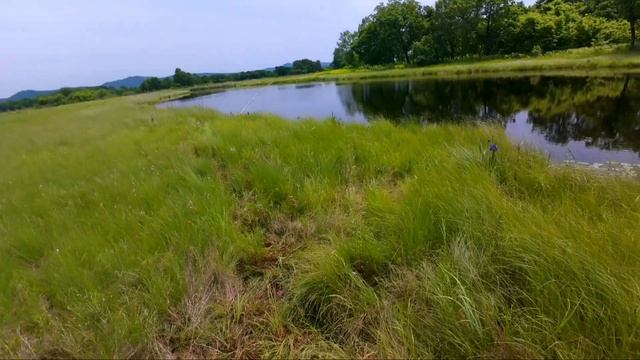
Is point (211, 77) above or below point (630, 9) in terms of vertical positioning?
above

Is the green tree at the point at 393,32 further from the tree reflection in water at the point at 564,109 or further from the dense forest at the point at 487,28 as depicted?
the tree reflection in water at the point at 564,109

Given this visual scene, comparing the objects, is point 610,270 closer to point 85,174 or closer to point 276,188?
point 276,188

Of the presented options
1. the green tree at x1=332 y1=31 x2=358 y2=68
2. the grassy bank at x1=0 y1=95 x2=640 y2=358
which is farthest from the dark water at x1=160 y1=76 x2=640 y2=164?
the green tree at x1=332 y1=31 x2=358 y2=68

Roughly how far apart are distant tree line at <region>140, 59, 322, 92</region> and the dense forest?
138 feet

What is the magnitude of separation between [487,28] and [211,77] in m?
90.0

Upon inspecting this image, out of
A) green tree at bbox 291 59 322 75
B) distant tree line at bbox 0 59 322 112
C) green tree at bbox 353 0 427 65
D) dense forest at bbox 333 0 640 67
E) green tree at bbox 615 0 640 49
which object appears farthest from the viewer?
green tree at bbox 291 59 322 75

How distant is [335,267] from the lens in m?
2.60

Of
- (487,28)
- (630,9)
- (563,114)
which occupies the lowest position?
(563,114)

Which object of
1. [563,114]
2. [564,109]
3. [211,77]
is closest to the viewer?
[563,114]

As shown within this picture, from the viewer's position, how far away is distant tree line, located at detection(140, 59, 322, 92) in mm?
97750

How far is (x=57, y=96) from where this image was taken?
84.1m

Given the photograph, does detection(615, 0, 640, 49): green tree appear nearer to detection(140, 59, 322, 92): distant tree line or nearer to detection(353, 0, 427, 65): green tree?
detection(353, 0, 427, 65): green tree

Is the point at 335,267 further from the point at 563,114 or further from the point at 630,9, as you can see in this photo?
the point at 630,9

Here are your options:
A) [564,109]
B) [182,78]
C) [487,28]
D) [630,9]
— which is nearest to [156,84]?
[182,78]
